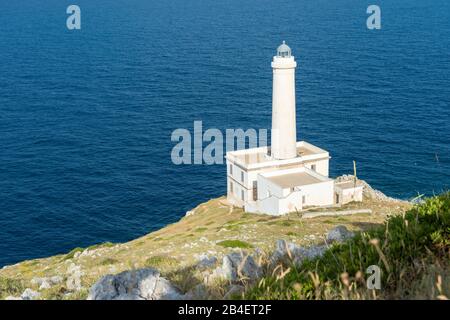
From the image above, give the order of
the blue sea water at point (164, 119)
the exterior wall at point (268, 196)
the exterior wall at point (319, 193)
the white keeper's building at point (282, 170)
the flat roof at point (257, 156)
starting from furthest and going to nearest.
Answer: the blue sea water at point (164, 119) → the flat roof at point (257, 156) → the white keeper's building at point (282, 170) → the exterior wall at point (319, 193) → the exterior wall at point (268, 196)

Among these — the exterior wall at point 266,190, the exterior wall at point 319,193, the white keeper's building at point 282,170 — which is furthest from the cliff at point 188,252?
the white keeper's building at point 282,170

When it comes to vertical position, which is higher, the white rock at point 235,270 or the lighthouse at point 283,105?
the lighthouse at point 283,105

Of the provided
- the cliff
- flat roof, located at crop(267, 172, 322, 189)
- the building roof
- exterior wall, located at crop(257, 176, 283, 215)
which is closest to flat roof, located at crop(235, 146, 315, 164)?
the building roof

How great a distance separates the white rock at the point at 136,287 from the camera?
464 inches

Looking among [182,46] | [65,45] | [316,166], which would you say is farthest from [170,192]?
[65,45]

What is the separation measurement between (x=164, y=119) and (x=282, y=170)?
2316 inches

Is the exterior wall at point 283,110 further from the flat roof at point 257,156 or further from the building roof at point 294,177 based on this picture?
the building roof at point 294,177

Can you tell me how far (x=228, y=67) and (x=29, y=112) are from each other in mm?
58756

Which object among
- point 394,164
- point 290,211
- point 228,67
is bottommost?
point 290,211

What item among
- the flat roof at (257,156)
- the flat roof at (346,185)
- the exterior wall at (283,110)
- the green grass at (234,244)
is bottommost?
the green grass at (234,244)

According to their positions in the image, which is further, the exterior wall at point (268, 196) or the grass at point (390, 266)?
the exterior wall at point (268, 196)

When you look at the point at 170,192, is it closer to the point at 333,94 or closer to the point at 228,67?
the point at 333,94

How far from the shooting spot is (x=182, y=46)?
187 meters

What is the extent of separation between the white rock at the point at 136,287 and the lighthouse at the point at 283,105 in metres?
50.8
